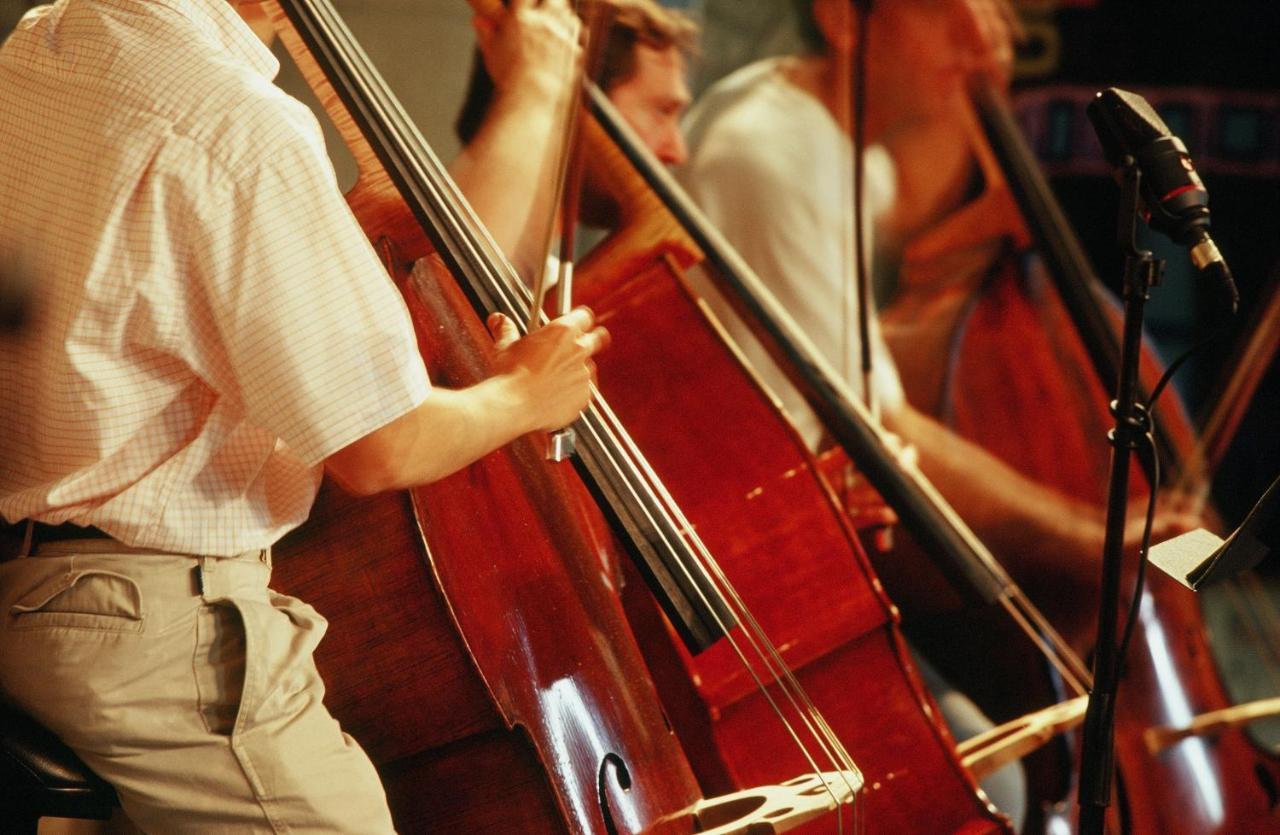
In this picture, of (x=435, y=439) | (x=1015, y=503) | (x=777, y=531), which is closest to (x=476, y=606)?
(x=435, y=439)

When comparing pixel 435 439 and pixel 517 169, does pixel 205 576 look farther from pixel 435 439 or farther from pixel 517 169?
pixel 517 169

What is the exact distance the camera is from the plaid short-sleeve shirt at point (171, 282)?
991 millimetres

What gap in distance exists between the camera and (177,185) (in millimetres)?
987

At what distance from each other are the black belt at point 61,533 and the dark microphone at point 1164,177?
980 millimetres

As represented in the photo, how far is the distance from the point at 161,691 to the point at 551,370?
0.43m

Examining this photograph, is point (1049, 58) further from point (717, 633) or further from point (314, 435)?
point (314, 435)

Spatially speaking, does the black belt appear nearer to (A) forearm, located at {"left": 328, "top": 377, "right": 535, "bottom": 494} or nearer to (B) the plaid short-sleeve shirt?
(B) the plaid short-sleeve shirt

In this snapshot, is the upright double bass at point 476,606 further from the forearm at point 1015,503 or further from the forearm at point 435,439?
the forearm at point 1015,503

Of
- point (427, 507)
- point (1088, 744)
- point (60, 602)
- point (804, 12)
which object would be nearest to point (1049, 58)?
point (804, 12)

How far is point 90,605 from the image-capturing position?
3.48 feet

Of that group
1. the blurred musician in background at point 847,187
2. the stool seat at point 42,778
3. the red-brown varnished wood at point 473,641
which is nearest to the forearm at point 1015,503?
the blurred musician in background at point 847,187

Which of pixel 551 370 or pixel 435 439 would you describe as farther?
pixel 551 370

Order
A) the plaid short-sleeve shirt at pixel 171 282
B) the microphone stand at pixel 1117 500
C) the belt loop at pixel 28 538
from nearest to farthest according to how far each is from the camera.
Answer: the plaid short-sleeve shirt at pixel 171 282 → the belt loop at pixel 28 538 → the microphone stand at pixel 1117 500

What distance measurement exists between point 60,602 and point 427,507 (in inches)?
12.3
